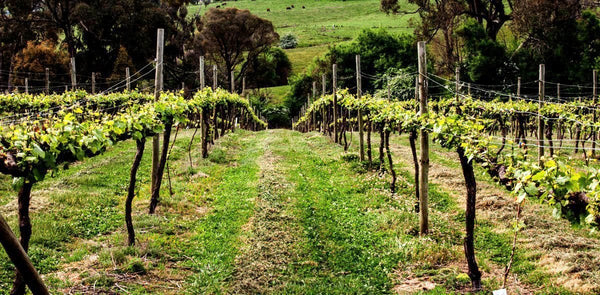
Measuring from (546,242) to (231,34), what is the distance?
4352cm

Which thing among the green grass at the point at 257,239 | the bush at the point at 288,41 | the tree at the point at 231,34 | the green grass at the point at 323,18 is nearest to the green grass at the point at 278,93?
the tree at the point at 231,34

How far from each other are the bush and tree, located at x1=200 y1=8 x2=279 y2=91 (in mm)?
32096

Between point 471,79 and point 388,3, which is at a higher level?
point 388,3

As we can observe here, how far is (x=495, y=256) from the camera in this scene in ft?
22.5

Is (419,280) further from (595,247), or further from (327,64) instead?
(327,64)

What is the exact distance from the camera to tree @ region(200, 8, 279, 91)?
45.9 m

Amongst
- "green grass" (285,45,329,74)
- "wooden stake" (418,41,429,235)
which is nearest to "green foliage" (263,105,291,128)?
"green grass" (285,45,329,74)

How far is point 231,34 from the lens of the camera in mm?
46719

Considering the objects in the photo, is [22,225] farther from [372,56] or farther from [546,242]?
[372,56]

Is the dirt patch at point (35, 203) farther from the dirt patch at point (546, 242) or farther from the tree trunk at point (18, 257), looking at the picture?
the dirt patch at point (546, 242)

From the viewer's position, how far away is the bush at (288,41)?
3194 inches

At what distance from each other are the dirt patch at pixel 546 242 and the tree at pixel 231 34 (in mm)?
38189

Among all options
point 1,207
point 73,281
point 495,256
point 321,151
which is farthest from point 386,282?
point 321,151

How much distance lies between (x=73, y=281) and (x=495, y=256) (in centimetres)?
615
